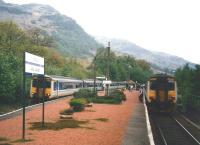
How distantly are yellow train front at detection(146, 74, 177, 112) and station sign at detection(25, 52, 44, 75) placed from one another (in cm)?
1695

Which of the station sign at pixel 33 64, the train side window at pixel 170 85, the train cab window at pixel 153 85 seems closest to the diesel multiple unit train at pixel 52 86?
the train cab window at pixel 153 85

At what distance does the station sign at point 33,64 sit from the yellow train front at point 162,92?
55.6 ft

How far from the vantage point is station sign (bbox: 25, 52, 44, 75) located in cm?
1692

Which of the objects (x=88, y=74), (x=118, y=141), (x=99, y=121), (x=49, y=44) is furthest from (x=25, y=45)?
(x=118, y=141)

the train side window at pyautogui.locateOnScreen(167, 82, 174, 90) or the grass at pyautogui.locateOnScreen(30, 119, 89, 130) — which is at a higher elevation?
the train side window at pyautogui.locateOnScreen(167, 82, 174, 90)

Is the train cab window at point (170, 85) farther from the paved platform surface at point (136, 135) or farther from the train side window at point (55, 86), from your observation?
the train side window at point (55, 86)

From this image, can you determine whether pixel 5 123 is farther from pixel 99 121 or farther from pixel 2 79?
pixel 2 79

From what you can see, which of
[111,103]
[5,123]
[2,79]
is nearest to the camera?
[5,123]

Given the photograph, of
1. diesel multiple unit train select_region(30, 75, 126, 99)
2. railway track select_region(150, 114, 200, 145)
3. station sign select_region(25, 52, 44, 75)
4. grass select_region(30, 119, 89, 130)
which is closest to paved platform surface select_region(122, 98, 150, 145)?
railway track select_region(150, 114, 200, 145)

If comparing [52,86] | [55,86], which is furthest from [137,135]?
[55,86]

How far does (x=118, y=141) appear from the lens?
17.9m

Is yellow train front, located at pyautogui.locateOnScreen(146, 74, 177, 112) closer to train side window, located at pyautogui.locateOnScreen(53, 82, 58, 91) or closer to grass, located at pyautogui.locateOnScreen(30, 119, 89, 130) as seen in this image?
grass, located at pyautogui.locateOnScreen(30, 119, 89, 130)

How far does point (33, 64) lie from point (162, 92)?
1861cm

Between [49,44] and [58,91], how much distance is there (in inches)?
1883
